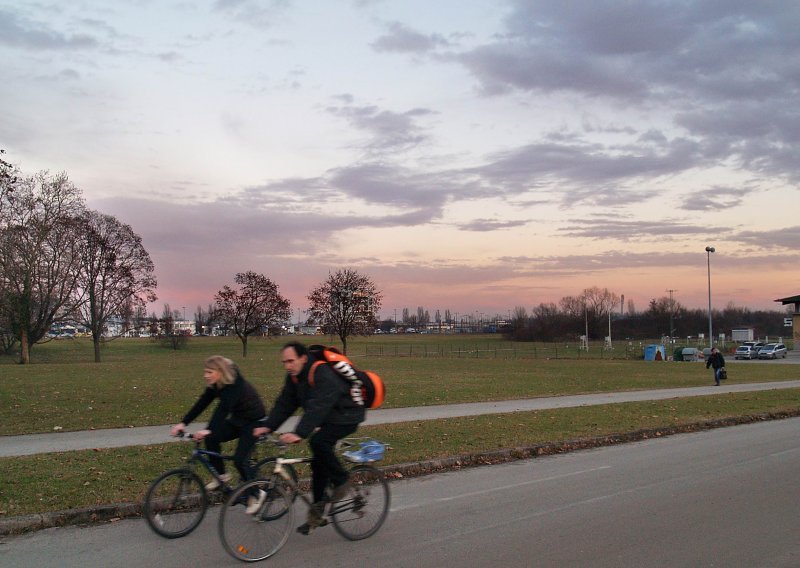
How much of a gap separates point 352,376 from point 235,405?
1.33m

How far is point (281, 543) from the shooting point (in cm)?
586

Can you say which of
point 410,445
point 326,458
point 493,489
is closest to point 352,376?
point 326,458

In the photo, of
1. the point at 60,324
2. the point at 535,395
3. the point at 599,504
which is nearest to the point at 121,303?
the point at 60,324

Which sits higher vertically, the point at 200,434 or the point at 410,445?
the point at 200,434

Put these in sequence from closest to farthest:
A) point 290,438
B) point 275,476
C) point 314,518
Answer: point 290,438 < point 275,476 < point 314,518

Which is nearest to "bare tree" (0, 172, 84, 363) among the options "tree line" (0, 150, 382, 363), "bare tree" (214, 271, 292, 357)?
"tree line" (0, 150, 382, 363)

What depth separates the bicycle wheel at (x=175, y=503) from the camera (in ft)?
20.2

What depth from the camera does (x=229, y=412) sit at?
257 inches

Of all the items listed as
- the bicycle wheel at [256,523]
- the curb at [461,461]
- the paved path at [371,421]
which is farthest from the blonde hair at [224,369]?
the paved path at [371,421]

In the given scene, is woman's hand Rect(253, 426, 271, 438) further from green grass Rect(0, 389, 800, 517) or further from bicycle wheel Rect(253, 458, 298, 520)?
green grass Rect(0, 389, 800, 517)

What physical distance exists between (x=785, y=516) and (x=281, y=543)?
4961mm

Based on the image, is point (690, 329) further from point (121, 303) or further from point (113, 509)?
point (113, 509)

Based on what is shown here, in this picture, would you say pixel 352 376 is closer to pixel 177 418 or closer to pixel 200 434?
pixel 200 434

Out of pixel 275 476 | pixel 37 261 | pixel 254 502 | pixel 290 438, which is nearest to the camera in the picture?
pixel 290 438
